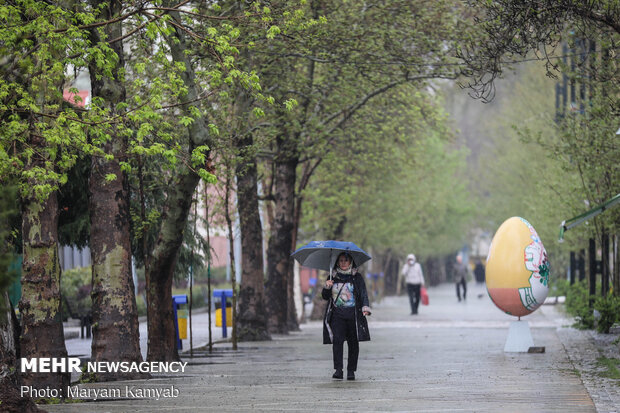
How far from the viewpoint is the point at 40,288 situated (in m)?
14.1

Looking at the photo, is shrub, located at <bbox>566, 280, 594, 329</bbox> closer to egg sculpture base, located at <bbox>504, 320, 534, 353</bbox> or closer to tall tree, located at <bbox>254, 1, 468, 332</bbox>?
egg sculpture base, located at <bbox>504, 320, 534, 353</bbox>

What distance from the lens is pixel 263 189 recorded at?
33812 millimetres

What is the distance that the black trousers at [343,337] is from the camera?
15.8 meters

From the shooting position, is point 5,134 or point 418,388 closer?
point 5,134

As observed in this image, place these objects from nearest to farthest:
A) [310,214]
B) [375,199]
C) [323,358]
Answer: [323,358] → [310,214] → [375,199]

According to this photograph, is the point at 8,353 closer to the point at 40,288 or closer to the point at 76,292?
the point at 40,288

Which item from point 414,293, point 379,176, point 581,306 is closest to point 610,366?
point 581,306

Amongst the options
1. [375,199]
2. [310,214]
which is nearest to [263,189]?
[310,214]

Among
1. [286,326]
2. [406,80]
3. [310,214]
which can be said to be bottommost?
[286,326]

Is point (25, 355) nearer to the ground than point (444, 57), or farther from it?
nearer to the ground

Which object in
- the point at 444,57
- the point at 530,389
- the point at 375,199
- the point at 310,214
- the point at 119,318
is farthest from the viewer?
the point at 375,199

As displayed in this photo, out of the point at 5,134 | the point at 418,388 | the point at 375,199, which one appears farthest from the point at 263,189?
the point at 5,134

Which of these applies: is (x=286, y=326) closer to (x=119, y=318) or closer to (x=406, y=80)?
(x=406, y=80)

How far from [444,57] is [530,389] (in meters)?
10.0
